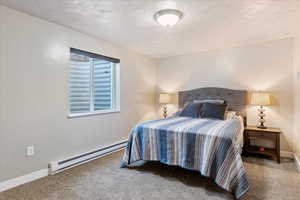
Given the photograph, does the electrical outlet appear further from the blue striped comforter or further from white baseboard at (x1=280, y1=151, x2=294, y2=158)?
white baseboard at (x1=280, y1=151, x2=294, y2=158)

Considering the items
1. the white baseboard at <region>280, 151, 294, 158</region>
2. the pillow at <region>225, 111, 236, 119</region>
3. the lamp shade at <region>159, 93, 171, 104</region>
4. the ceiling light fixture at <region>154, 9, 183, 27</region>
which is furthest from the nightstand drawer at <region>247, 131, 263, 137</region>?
the ceiling light fixture at <region>154, 9, 183, 27</region>

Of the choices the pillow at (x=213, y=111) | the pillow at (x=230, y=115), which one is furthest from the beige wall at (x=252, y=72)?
the pillow at (x=213, y=111)

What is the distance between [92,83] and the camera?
3414 mm

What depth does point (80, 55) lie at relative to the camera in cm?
314

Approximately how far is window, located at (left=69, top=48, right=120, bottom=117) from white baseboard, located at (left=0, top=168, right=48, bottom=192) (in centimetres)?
94

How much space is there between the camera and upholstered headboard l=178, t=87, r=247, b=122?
12.2ft

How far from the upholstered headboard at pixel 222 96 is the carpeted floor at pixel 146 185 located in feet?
4.27

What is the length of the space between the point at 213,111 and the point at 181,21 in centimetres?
176

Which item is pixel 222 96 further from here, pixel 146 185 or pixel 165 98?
pixel 146 185

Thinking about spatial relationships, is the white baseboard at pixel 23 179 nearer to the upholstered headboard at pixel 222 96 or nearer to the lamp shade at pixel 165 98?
the lamp shade at pixel 165 98

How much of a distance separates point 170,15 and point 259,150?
283 cm

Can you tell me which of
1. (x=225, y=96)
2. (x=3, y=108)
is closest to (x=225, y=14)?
(x=225, y=96)

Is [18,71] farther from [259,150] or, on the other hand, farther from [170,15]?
[259,150]

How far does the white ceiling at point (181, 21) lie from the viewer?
2094 mm
